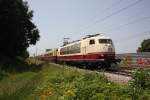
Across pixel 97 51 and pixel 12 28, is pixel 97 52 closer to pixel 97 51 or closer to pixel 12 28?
pixel 97 51

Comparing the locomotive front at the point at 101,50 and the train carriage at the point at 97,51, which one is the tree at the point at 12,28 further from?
the locomotive front at the point at 101,50

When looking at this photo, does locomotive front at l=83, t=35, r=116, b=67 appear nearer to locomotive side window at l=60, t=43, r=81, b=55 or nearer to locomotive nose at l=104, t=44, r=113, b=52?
locomotive nose at l=104, t=44, r=113, b=52

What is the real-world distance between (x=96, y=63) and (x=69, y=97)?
21134 mm

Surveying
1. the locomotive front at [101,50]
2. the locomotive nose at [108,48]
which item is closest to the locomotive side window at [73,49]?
the locomotive front at [101,50]

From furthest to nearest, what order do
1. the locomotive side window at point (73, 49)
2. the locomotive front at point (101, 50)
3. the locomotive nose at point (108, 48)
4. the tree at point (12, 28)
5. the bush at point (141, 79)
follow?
the tree at point (12, 28), the locomotive side window at point (73, 49), the locomotive nose at point (108, 48), the locomotive front at point (101, 50), the bush at point (141, 79)

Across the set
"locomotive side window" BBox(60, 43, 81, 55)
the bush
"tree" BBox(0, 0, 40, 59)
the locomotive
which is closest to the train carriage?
the locomotive

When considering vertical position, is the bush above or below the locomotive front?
below

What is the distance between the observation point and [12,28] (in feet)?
154

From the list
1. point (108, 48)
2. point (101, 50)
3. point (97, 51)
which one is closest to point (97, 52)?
point (97, 51)

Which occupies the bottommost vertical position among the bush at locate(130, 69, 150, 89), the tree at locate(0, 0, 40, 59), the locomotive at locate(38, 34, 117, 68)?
the bush at locate(130, 69, 150, 89)

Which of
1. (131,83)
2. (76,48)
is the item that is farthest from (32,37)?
(131,83)

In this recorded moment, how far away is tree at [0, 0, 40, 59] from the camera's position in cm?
4505

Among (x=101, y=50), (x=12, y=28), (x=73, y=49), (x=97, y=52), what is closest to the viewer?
(x=101, y=50)

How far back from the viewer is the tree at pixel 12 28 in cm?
4505
